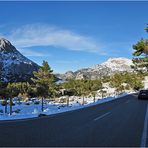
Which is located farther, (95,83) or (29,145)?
(95,83)

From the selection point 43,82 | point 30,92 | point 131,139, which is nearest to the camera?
point 131,139

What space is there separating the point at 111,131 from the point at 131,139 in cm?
163

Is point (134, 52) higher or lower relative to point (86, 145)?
higher

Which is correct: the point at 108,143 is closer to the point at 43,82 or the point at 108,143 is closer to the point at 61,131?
the point at 61,131

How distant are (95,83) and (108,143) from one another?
9774 cm

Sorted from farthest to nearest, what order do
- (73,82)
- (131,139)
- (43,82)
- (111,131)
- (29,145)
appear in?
(73,82) < (43,82) < (111,131) < (131,139) < (29,145)

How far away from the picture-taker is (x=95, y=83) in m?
106

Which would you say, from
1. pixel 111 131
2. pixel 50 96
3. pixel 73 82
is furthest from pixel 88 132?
pixel 73 82

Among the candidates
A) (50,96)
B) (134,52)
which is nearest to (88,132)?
(134,52)

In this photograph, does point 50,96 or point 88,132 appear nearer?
point 88,132

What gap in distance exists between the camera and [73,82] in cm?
10275

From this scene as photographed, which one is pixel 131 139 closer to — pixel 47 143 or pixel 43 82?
pixel 47 143

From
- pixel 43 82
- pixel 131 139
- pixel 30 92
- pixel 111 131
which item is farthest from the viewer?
pixel 30 92

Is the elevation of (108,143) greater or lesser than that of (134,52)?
lesser
